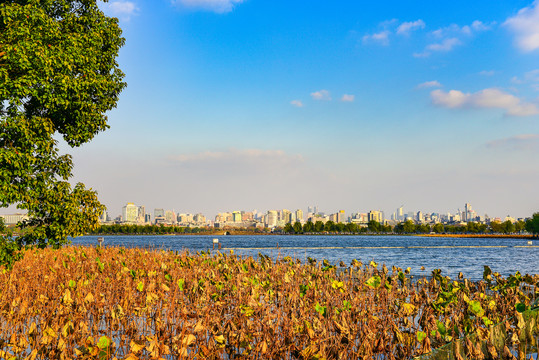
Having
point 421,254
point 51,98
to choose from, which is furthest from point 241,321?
point 421,254

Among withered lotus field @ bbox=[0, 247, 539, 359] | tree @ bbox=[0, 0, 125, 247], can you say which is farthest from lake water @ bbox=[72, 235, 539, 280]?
tree @ bbox=[0, 0, 125, 247]

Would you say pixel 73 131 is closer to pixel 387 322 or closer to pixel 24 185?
pixel 24 185

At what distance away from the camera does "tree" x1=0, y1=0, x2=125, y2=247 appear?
11.3m

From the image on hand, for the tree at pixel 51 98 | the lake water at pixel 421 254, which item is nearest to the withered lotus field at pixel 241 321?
the tree at pixel 51 98

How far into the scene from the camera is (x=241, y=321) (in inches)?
336

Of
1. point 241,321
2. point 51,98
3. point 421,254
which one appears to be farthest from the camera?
point 421,254

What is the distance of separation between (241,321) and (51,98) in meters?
8.01

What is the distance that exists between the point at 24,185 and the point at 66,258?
8.77m

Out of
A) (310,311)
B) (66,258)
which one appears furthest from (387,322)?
(66,258)

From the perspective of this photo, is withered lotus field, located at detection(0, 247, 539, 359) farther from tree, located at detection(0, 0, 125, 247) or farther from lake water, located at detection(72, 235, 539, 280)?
lake water, located at detection(72, 235, 539, 280)

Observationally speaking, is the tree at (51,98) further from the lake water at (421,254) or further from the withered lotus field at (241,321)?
the lake water at (421,254)

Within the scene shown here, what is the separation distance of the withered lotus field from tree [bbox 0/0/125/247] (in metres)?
2.25

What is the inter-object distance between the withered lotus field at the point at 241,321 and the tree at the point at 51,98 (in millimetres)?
2247

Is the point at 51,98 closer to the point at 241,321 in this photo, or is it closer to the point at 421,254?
the point at 241,321
